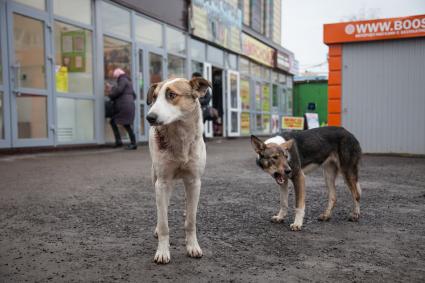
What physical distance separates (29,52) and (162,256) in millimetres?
8125

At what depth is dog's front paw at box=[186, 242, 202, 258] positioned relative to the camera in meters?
2.93

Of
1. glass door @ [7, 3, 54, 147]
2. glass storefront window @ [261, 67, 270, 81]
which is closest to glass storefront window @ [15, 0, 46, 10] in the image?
glass door @ [7, 3, 54, 147]

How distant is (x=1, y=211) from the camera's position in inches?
167

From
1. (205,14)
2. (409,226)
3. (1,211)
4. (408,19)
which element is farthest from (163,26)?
(409,226)

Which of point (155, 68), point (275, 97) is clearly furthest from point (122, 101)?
point (275, 97)

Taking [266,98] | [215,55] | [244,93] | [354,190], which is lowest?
[354,190]

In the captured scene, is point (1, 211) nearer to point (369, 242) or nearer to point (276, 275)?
point (276, 275)

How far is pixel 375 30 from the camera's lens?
1048cm

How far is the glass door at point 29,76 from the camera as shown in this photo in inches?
350

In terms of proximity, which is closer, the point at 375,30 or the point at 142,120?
the point at 375,30

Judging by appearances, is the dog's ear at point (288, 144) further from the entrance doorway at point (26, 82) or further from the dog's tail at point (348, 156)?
the entrance doorway at point (26, 82)

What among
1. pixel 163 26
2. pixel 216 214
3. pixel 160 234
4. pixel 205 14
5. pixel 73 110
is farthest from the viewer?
pixel 205 14

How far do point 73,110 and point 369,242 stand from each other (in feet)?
29.2

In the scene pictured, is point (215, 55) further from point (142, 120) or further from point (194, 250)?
point (194, 250)
